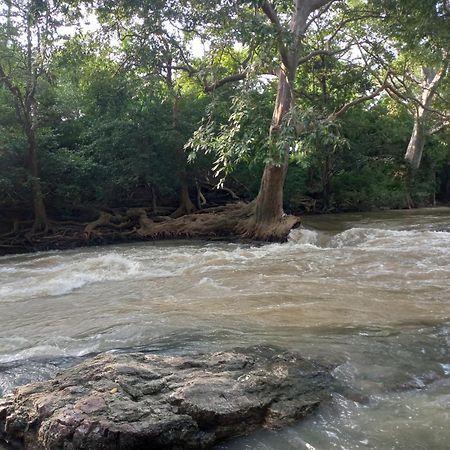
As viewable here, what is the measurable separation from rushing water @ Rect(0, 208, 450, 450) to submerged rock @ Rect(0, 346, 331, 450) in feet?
0.48

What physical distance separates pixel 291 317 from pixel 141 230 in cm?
1087

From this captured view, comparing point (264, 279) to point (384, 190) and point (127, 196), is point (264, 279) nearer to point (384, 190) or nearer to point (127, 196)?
point (127, 196)

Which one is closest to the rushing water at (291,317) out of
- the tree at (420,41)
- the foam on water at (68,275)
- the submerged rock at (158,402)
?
the foam on water at (68,275)

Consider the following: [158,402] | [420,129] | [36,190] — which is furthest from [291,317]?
[420,129]

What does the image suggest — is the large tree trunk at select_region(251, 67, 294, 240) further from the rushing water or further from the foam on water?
the foam on water

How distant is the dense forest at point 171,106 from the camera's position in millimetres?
11531

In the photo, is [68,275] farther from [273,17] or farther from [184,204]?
[184,204]

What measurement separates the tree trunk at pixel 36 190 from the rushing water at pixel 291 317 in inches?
151

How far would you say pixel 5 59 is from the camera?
13.9 m

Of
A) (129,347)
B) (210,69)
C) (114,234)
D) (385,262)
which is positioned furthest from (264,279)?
(114,234)

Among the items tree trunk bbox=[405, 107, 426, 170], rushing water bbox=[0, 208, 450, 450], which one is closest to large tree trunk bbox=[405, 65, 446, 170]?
tree trunk bbox=[405, 107, 426, 170]

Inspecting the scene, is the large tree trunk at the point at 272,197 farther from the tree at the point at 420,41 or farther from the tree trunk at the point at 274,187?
the tree at the point at 420,41

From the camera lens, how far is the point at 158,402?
3023 millimetres

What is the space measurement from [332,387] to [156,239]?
12.3m
